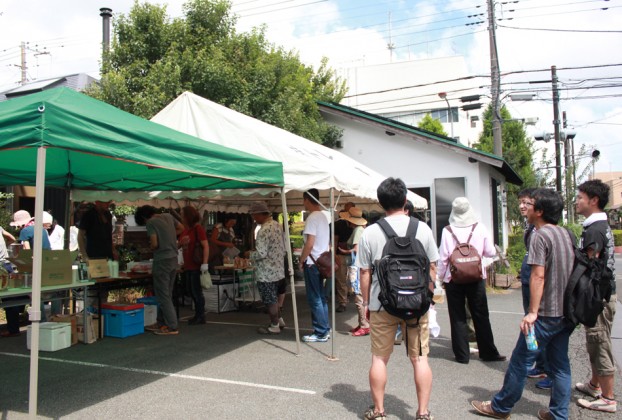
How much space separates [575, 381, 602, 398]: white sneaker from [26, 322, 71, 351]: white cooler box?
5811 mm

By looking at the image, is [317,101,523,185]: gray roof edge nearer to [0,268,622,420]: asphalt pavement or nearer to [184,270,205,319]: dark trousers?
[0,268,622,420]: asphalt pavement

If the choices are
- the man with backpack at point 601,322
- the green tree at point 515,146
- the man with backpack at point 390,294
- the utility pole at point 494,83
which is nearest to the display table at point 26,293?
the man with backpack at point 390,294

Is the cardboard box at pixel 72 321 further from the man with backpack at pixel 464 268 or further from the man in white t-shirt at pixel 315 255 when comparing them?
the man with backpack at pixel 464 268

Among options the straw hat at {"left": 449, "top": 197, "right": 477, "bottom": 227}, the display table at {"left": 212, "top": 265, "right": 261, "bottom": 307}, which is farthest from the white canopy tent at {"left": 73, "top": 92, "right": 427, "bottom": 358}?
the display table at {"left": 212, "top": 265, "right": 261, "bottom": 307}

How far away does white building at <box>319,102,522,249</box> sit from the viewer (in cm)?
1380

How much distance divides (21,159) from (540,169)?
72.6 ft

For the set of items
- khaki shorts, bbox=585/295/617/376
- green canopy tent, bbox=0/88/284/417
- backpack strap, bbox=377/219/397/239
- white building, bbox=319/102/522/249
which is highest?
white building, bbox=319/102/522/249

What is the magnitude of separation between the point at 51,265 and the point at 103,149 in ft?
9.17

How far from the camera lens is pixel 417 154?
47.2ft

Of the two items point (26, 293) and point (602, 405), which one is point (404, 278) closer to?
point (602, 405)

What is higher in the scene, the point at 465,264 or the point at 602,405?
the point at 465,264

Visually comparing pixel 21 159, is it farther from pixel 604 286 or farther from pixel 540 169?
pixel 540 169

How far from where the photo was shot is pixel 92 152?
3.90 metres

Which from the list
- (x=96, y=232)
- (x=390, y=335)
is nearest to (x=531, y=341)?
(x=390, y=335)
